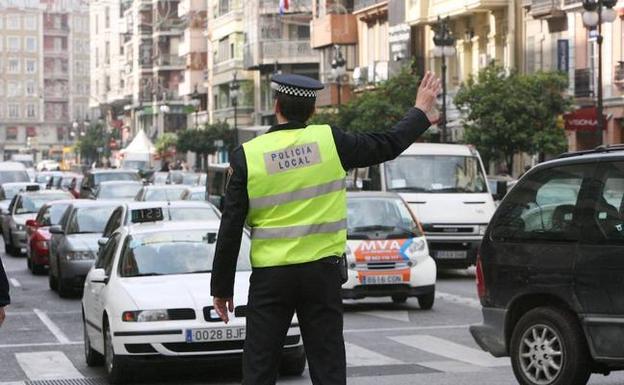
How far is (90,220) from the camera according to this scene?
26188 millimetres

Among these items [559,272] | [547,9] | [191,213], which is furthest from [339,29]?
[559,272]

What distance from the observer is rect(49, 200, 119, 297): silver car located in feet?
78.8

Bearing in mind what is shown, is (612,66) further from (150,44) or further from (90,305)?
(150,44)

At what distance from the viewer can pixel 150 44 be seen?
→ 5335 inches

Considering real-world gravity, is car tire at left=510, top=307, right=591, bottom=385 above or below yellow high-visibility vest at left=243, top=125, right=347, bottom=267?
below

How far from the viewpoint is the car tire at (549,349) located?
11.4 m

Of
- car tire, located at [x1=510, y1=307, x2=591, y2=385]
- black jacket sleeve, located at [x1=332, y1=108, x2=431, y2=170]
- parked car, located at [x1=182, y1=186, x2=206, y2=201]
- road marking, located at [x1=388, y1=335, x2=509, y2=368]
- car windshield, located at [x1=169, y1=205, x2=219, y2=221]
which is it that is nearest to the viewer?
black jacket sleeve, located at [x1=332, y1=108, x2=431, y2=170]

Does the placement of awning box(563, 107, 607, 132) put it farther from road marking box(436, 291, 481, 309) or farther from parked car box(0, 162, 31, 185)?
parked car box(0, 162, 31, 185)

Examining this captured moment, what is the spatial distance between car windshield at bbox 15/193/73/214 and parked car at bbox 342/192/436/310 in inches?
668

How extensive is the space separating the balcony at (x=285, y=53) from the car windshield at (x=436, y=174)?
62913 millimetres

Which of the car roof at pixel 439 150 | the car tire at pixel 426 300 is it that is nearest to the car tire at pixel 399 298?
the car tire at pixel 426 300

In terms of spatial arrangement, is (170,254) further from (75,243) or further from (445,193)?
(445,193)

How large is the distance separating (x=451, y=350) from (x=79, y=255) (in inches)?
375

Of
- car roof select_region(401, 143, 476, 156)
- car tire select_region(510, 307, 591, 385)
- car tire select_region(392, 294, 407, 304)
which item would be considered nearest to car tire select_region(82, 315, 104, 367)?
car tire select_region(510, 307, 591, 385)
